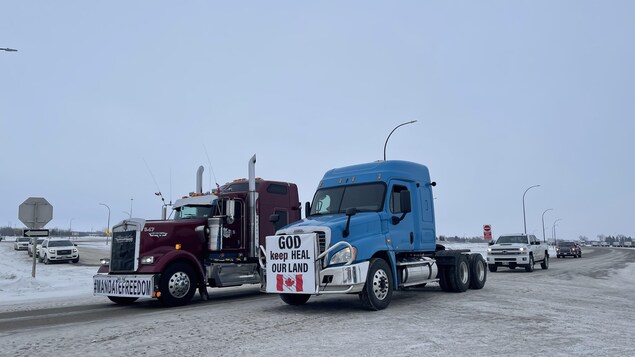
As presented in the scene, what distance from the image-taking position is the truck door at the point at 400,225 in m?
11.4

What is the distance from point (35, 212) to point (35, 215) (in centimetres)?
11

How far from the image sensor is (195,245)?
12.8m

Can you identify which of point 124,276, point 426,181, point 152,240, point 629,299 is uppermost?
point 426,181

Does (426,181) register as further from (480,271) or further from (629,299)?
(629,299)

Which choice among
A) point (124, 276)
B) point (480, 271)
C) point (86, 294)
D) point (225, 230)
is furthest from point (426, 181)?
point (86, 294)

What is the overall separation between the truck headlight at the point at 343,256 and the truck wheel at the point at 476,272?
20.9 feet

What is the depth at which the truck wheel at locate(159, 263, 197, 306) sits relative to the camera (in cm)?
1171

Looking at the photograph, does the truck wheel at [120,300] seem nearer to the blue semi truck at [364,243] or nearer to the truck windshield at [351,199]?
the blue semi truck at [364,243]

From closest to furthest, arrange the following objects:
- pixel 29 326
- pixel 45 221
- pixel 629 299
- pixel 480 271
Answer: pixel 29 326 → pixel 629 299 → pixel 480 271 → pixel 45 221

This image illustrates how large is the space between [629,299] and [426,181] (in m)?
5.81

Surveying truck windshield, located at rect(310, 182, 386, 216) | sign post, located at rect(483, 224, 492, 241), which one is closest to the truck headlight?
truck windshield, located at rect(310, 182, 386, 216)

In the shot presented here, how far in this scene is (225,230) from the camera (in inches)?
517

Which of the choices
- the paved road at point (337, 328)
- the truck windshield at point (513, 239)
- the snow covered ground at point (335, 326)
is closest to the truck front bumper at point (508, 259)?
the truck windshield at point (513, 239)

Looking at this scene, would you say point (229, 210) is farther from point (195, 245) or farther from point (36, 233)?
point (36, 233)
